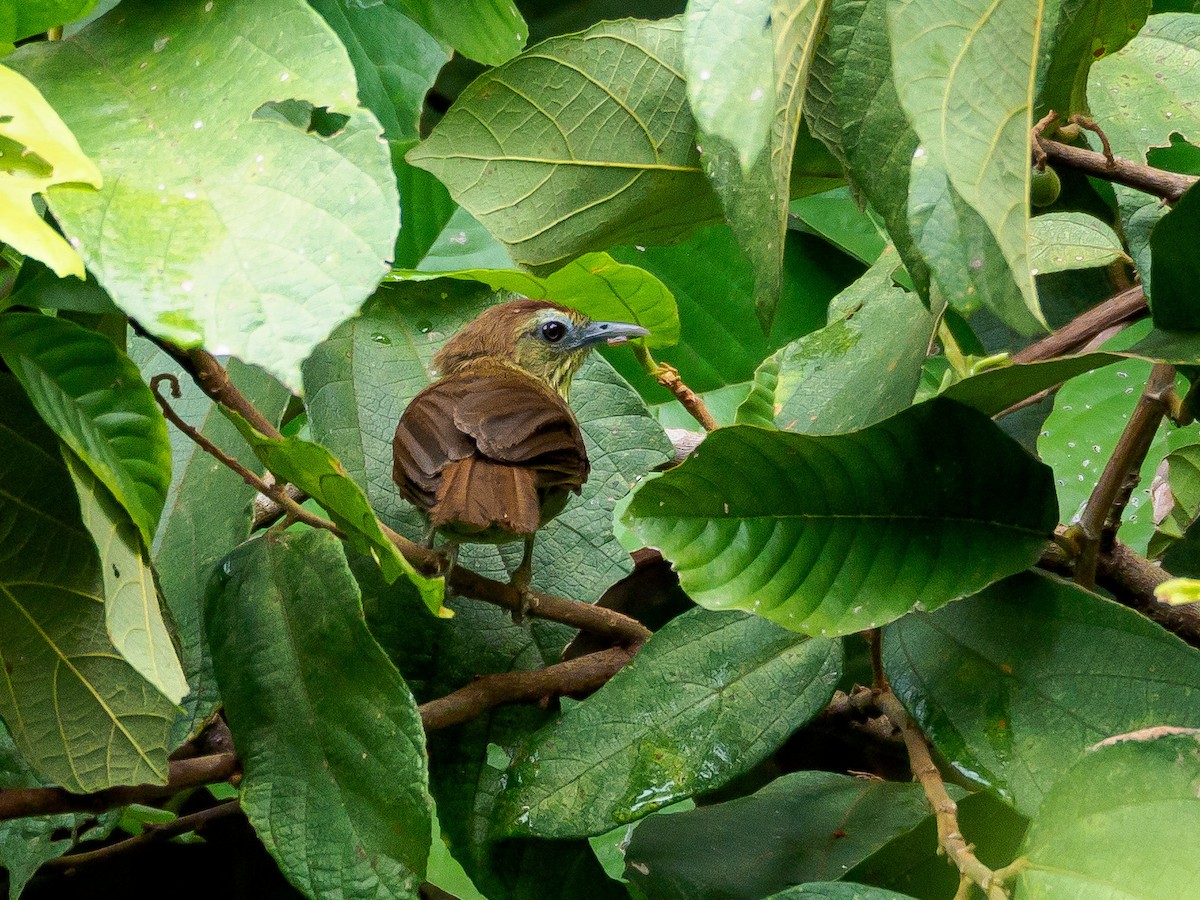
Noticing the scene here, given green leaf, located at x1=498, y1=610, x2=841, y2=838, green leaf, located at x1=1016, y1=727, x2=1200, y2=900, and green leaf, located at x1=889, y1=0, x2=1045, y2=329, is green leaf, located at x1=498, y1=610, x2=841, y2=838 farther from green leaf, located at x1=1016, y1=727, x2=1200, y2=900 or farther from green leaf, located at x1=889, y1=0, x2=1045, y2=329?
→ green leaf, located at x1=889, y1=0, x2=1045, y2=329

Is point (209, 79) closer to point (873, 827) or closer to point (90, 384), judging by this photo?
point (90, 384)

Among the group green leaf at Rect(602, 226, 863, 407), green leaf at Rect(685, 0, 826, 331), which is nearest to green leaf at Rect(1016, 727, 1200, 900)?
green leaf at Rect(685, 0, 826, 331)

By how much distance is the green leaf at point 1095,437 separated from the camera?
7.56 ft

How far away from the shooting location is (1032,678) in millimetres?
1282

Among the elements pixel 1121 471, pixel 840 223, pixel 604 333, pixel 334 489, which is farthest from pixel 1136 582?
pixel 840 223

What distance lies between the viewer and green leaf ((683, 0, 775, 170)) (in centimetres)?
86

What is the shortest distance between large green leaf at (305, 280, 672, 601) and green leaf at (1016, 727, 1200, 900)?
820mm

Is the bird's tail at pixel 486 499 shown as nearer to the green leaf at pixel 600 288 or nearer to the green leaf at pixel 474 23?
the green leaf at pixel 600 288

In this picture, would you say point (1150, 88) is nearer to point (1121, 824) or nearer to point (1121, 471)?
point (1121, 471)

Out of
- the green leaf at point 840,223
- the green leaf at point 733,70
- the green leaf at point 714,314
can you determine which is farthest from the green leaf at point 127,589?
the green leaf at point 840,223

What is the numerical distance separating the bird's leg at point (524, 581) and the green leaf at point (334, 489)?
0.33 meters

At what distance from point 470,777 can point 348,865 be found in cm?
31

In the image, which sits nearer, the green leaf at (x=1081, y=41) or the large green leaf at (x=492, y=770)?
the green leaf at (x=1081, y=41)

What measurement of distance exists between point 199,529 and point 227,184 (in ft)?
2.60
